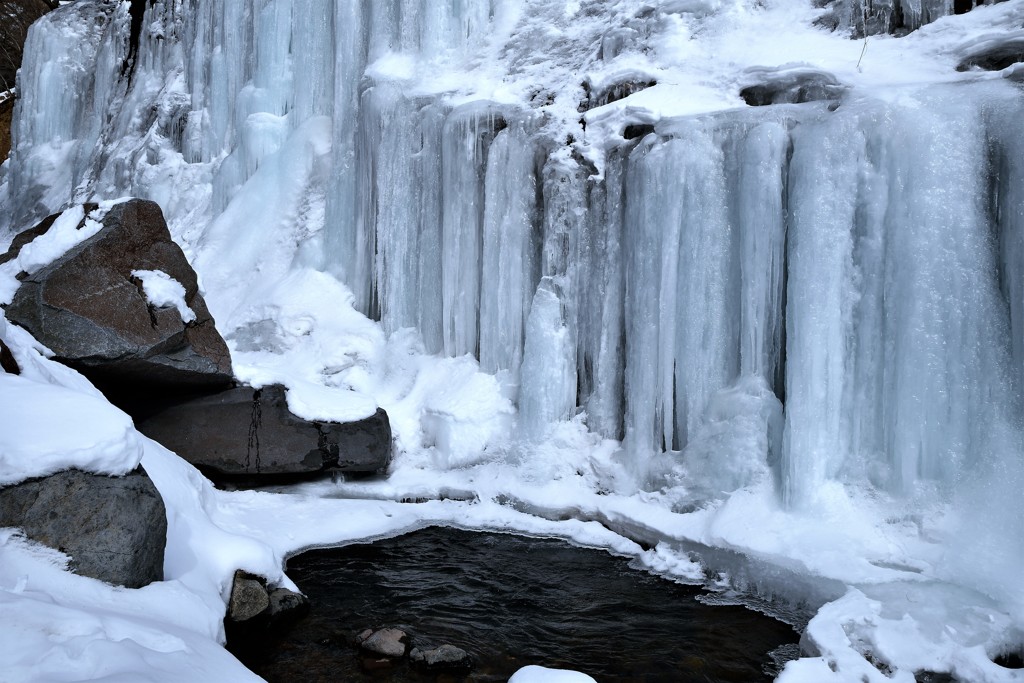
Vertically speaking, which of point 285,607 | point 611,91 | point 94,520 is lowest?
point 285,607

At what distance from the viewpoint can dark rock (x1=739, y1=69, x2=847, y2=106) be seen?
7129 millimetres

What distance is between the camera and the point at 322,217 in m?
11.9

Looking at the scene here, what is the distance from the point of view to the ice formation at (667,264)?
5766 mm

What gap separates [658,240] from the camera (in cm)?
770

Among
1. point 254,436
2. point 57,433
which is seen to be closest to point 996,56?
point 57,433

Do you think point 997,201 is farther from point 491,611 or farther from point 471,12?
point 471,12

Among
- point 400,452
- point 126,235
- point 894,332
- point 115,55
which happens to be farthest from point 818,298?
point 115,55

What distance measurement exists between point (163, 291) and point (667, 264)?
499 centimetres

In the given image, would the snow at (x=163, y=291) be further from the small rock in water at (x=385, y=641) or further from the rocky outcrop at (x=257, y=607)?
the small rock in water at (x=385, y=641)

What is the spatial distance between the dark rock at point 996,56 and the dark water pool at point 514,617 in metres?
4.89

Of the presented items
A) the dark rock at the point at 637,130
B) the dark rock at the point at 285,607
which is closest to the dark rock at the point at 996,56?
the dark rock at the point at 637,130

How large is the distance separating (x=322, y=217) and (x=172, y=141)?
509 centimetres

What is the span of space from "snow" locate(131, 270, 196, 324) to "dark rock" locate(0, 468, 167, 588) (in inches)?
147

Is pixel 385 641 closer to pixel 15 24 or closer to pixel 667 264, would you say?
pixel 667 264
